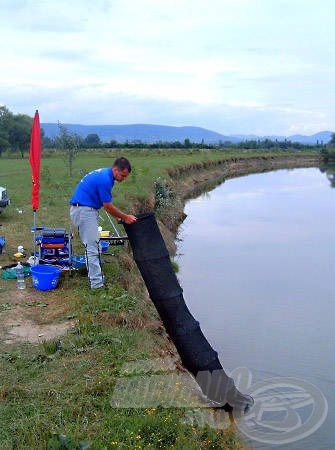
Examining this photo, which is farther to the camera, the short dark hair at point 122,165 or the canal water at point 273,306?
the short dark hair at point 122,165

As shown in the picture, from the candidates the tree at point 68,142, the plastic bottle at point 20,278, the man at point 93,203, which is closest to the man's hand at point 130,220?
the man at point 93,203

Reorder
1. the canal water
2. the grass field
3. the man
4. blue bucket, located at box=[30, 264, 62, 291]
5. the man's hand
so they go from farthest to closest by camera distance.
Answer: blue bucket, located at box=[30, 264, 62, 291]
the man
the canal water
the man's hand
the grass field

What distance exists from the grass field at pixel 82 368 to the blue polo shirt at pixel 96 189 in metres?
1.40

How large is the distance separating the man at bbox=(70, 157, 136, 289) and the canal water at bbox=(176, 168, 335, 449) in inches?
107

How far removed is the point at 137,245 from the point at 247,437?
268cm

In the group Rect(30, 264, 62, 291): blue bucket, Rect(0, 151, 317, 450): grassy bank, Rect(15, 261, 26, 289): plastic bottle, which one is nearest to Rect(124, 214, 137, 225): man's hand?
Rect(0, 151, 317, 450): grassy bank

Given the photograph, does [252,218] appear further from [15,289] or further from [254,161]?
[254,161]

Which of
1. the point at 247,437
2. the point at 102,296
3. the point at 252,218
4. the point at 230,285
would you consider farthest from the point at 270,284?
the point at 252,218

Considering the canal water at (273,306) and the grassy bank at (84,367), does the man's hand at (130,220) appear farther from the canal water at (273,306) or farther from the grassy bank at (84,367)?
the canal water at (273,306)

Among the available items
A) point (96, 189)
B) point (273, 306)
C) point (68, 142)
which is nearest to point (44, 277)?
point (96, 189)

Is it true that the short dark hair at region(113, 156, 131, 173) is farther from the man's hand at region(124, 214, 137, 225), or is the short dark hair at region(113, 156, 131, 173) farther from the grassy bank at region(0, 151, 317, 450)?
the grassy bank at region(0, 151, 317, 450)

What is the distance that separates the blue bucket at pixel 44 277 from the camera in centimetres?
884

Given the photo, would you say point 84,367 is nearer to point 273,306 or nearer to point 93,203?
point 93,203

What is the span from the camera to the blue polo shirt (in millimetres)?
7934
